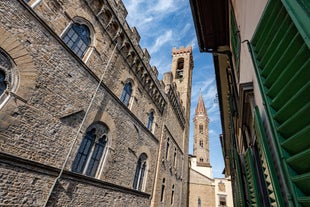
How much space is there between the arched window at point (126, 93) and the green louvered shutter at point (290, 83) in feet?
24.7

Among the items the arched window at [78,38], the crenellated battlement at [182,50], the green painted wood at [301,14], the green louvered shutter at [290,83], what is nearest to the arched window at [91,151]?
the arched window at [78,38]

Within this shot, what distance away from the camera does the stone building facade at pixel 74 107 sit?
160 inches

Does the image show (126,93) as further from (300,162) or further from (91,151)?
(300,162)

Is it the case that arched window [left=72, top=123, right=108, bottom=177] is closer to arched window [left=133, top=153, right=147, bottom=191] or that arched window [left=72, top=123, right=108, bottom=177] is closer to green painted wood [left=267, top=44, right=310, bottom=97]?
arched window [left=133, top=153, right=147, bottom=191]

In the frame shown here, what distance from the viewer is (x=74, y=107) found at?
18.5 feet

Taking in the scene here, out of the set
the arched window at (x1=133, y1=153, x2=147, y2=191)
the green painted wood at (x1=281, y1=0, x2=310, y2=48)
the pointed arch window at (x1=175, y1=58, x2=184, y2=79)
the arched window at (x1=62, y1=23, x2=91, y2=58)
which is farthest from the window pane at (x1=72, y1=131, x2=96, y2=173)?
the pointed arch window at (x1=175, y1=58, x2=184, y2=79)

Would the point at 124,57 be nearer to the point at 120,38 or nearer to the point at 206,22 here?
the point at 120,38

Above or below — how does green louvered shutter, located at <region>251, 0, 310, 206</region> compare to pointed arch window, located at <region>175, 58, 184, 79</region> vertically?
below

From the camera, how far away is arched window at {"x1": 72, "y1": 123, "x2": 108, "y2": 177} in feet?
19.2

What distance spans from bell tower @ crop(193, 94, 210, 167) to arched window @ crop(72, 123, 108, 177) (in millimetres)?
33389

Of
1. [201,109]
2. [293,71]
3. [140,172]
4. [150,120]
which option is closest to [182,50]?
[150,120]

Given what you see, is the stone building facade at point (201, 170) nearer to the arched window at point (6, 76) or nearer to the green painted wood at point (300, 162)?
the arched window at point (6, 76)

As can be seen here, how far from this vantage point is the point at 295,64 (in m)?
0.87

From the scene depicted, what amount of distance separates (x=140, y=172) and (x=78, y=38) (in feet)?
24.3
